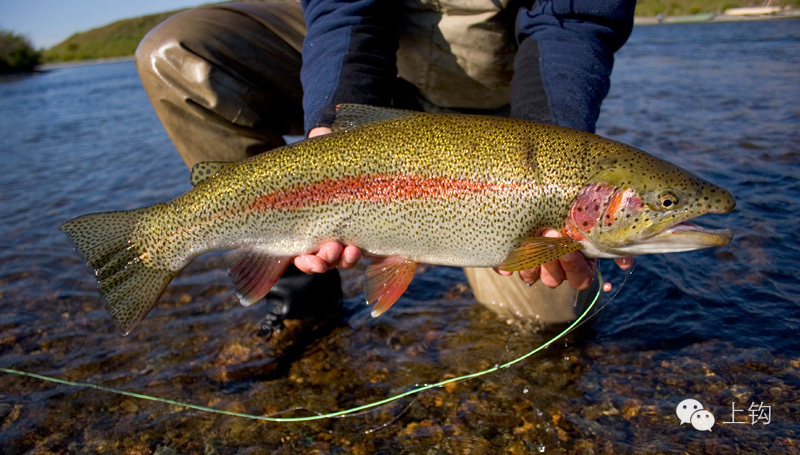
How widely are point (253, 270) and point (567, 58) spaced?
192cm

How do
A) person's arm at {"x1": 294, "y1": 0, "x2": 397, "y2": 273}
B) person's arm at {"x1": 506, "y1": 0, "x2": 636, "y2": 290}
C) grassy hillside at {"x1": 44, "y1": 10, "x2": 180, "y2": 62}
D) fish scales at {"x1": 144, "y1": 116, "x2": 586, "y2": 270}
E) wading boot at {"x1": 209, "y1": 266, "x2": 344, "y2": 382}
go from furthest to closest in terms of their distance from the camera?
1. grassy hillside at {"x1": 44, "y1": 10, "x2": 180, "y2": 62}
2. wading boot at {"x1": 209, "y1": 266, "x2": 344, "y2": 382}
3. person's arm at {"x1": 294, "y1": 0, "x2": 397, "y2": 273}
4. person's arm at {"x1": 506, "y1": 0, "x2": 636, "y2": 290}
5. fish scales at {"x1": 144, "y1": 116, "x2": 586, "y2": 270}

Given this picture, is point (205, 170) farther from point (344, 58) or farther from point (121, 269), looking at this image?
point (344, 58)

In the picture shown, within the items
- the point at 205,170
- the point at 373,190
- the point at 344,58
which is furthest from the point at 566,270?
the point at 205,170

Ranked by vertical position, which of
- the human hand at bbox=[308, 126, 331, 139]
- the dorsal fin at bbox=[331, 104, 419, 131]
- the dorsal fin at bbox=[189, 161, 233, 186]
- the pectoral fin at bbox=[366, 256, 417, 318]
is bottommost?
the pectoral fin at bbox=[366, 256, 417, 318]

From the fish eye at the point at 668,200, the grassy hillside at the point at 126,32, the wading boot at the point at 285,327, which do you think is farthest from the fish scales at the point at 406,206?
the grassy hillside at the point at 126,32

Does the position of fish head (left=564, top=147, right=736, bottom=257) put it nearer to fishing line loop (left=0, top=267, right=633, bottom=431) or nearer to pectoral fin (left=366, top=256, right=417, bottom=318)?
pectoral fin (left=366, top=256, right=417, bottom=318)

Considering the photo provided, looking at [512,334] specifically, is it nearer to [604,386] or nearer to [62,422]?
[604,386]

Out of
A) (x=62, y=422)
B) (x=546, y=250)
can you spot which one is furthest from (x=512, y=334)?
(x=62, y=422)

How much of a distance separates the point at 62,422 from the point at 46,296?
1.81m

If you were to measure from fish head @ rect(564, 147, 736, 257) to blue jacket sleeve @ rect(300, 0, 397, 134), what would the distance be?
4.30 ft

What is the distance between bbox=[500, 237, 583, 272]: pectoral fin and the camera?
2197 millimetres

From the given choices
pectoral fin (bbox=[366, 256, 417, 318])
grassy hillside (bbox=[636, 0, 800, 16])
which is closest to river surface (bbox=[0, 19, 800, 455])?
pectoral fin (bbox=[366, 256, 417, 318])

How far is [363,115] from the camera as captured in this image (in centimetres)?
245

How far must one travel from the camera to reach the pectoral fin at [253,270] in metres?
2.51
